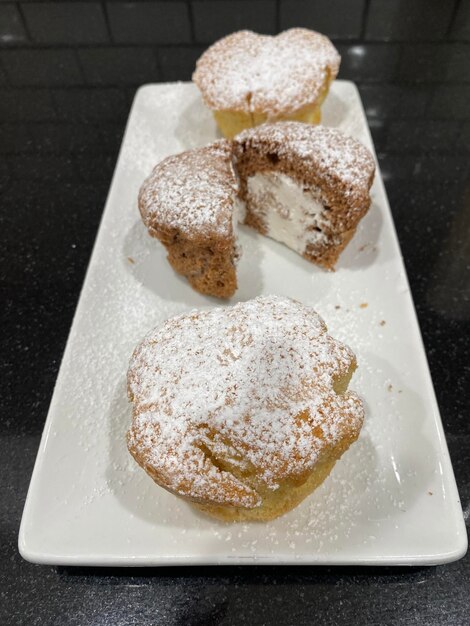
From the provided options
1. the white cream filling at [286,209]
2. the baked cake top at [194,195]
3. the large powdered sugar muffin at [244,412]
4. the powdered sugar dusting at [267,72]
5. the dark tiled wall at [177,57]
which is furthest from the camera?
the dark tiled wall at [177,57]

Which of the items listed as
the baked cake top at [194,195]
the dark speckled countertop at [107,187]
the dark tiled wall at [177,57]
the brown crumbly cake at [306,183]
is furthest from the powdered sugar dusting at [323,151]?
the dark tiled wall at [177,57]

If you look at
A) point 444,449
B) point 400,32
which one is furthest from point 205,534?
point 400,32

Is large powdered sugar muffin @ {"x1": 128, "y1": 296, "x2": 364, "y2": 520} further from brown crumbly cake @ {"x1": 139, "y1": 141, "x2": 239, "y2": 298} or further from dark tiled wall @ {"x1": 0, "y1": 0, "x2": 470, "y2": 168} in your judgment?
dark tiled wall @ {"x1": 0, "y1": 0, "x2": 470, "y2": 168}

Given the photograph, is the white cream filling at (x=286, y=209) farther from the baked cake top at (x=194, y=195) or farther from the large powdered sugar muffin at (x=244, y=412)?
the large powdered sugar muffin at (x=244, y=412)

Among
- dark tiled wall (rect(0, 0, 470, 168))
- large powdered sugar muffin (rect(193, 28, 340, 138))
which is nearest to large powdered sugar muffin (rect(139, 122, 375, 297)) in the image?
large powdered sugar muffin (rect(193, 28, 340, 138))

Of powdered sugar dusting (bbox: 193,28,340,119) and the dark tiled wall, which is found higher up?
powdered sugar dusting (bbox: 193,28,340,119)

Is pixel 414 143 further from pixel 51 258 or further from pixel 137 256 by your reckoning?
pixel 51 258

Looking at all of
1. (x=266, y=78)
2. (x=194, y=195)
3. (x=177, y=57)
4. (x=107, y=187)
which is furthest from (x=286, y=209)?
(x=177, y=57)

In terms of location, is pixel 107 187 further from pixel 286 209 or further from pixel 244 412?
pixel 244 412
